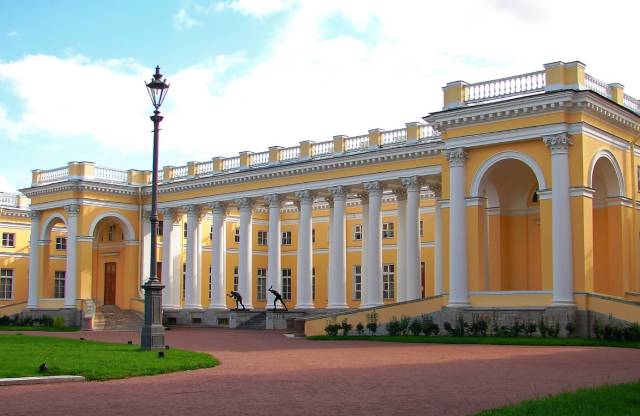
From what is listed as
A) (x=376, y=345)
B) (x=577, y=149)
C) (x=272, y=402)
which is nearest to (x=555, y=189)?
(x=577, y=149)

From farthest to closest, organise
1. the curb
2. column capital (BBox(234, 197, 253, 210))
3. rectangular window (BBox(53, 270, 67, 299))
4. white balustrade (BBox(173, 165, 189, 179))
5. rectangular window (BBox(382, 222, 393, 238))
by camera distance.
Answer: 1. rectangular window (BBox(53, 270, 67, 299))
2. rectangular window (BBox(382, 222, 393, 238))
3. white balustrade (BBox(173, 165, 189, 179))
4. column capital (BBox(234, 197, 253, 210))
5. the curb

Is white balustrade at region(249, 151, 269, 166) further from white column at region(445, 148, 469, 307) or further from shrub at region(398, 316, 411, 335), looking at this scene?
shrub at region(398, 316, 411, 335)

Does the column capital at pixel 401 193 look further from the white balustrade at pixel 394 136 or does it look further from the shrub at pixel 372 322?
the shrub at pixel 372 322

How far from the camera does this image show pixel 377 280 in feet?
127

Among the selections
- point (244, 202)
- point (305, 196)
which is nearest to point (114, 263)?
point (244, 202)

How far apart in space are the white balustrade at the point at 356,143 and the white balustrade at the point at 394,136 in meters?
1.15

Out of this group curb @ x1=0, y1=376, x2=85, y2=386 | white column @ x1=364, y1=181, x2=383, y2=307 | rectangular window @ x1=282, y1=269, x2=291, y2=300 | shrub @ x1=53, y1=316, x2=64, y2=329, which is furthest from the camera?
rectangular window @ x1=282, y1=269, x2=291, y2=300

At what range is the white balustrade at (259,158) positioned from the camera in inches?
1756

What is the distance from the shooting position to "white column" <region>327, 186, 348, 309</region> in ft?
132

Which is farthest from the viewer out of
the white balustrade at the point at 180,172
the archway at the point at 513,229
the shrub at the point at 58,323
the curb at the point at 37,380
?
the white balustrade at the point at 180,172

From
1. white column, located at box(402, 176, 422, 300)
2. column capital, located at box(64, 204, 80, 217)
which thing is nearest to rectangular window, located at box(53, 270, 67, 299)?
column capital, located at box(64, 204, 80, 217)

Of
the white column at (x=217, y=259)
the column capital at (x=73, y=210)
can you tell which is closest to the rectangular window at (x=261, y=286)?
Answer: the white column at (x=217, y=259)

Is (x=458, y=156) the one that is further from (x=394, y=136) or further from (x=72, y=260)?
(x=72, y=260)

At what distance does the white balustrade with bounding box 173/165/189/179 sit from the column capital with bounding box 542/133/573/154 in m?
25.3
